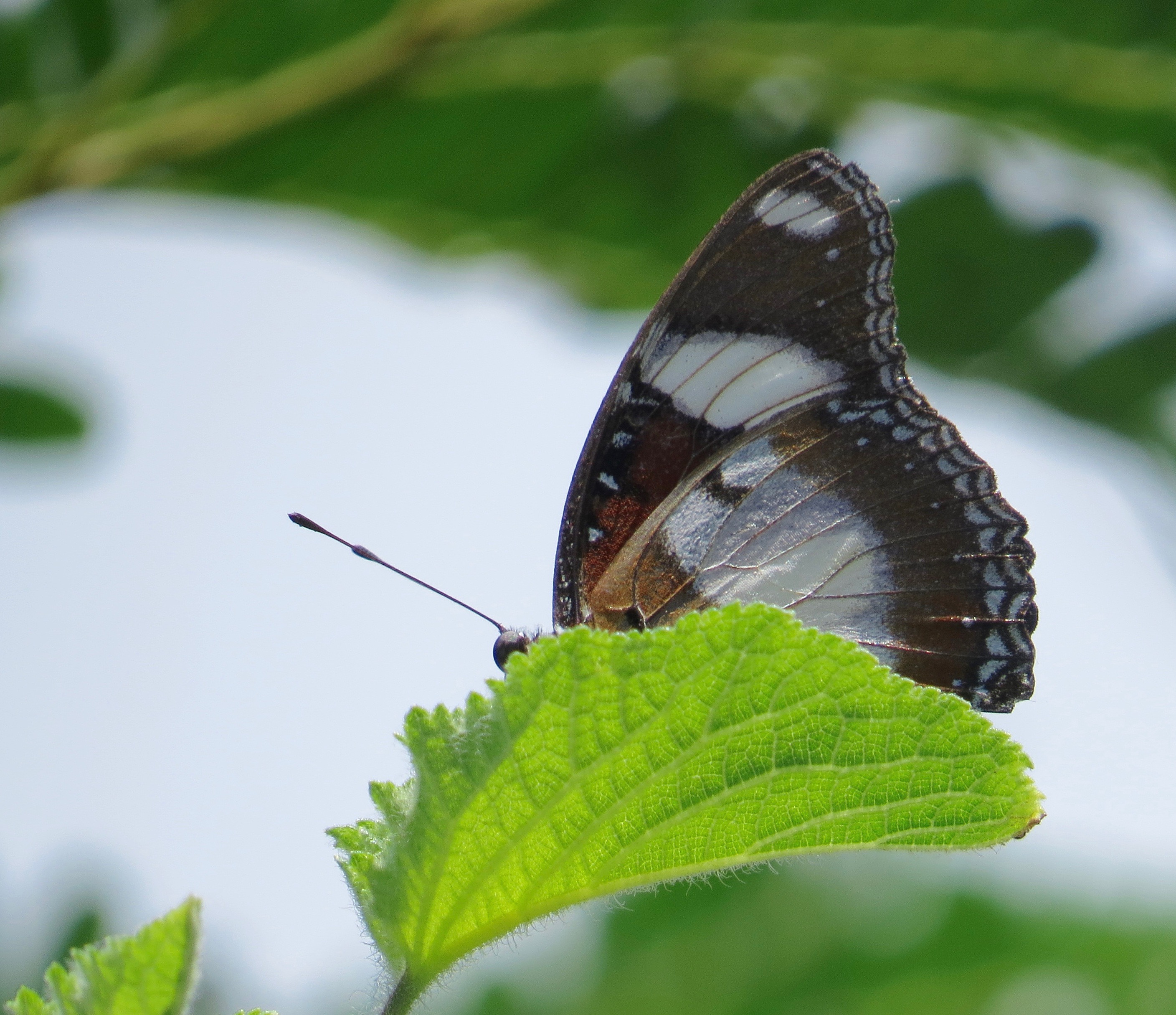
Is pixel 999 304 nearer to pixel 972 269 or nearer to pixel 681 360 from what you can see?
pixel 972 269

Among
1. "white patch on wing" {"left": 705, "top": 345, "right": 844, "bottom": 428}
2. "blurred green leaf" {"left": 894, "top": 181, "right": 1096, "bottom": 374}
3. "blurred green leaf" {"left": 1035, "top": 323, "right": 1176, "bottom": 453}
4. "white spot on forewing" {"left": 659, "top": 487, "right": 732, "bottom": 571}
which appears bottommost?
"white spot on forewing" {"left": 659, "top": 487, "right": 732, "bottom": 571}

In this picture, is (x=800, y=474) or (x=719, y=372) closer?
(x=719, y=372)

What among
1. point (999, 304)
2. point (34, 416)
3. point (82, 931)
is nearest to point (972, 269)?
point (999, 304)

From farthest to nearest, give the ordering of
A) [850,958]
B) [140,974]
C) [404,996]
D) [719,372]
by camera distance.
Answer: [850,958] → [719,372] → [404,996] → [140,974]

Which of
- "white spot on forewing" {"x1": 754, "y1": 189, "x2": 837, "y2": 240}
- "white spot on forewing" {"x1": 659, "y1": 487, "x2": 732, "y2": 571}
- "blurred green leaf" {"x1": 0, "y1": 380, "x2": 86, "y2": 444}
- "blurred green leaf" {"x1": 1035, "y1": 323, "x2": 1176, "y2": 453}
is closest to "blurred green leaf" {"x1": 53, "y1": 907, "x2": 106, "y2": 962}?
"blurred green leaf" {"x1": 0, "y1": 380, "x2": 86, "y2": 444}

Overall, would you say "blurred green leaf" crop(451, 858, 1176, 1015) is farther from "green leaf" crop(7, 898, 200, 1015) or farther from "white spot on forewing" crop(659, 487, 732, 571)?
"green leaf" crop(7, 898, 200, 1015)

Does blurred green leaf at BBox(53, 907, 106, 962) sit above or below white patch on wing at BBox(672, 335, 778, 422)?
below

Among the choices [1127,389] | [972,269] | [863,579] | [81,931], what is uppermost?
[972,269]
